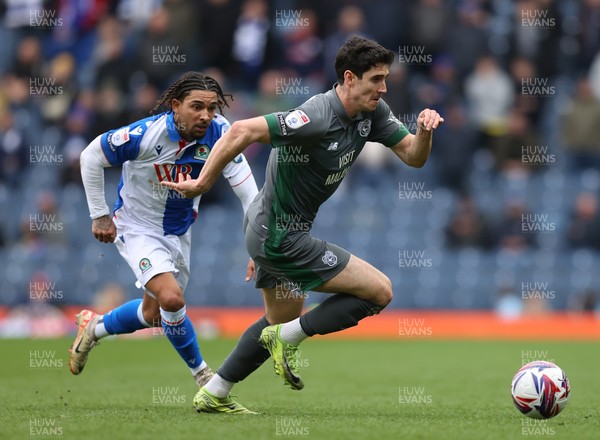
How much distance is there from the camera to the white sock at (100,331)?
29.5 ft

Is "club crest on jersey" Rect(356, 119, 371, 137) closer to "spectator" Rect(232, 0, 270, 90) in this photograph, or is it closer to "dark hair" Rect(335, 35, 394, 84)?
"dark hair" Rect(335, 35, 394, 84)

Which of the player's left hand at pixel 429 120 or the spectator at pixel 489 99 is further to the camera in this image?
the spectator at pixel 489 99

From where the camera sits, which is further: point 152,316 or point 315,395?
point 315,395

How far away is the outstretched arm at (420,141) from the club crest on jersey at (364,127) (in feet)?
1.02

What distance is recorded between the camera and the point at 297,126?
694cm

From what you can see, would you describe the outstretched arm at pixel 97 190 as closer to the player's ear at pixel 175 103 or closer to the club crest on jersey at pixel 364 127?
the player's ear at pixel 175 103

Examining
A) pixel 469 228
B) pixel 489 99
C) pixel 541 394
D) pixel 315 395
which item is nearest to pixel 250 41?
pixel 489 99

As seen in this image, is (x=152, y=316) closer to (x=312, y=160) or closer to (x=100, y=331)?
(x=100, y=331)

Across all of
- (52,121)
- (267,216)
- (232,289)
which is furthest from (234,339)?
(267,216)

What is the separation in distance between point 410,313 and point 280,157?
10.6m

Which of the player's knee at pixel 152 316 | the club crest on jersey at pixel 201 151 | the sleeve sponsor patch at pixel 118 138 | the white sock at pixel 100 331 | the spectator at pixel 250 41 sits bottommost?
the white sock at pixel 100 331

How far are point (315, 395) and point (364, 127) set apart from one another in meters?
2.87

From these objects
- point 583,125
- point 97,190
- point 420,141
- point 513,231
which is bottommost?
point 97,190

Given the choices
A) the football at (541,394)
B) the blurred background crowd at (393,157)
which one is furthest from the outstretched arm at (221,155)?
the blurred background crowd at (393,157)
